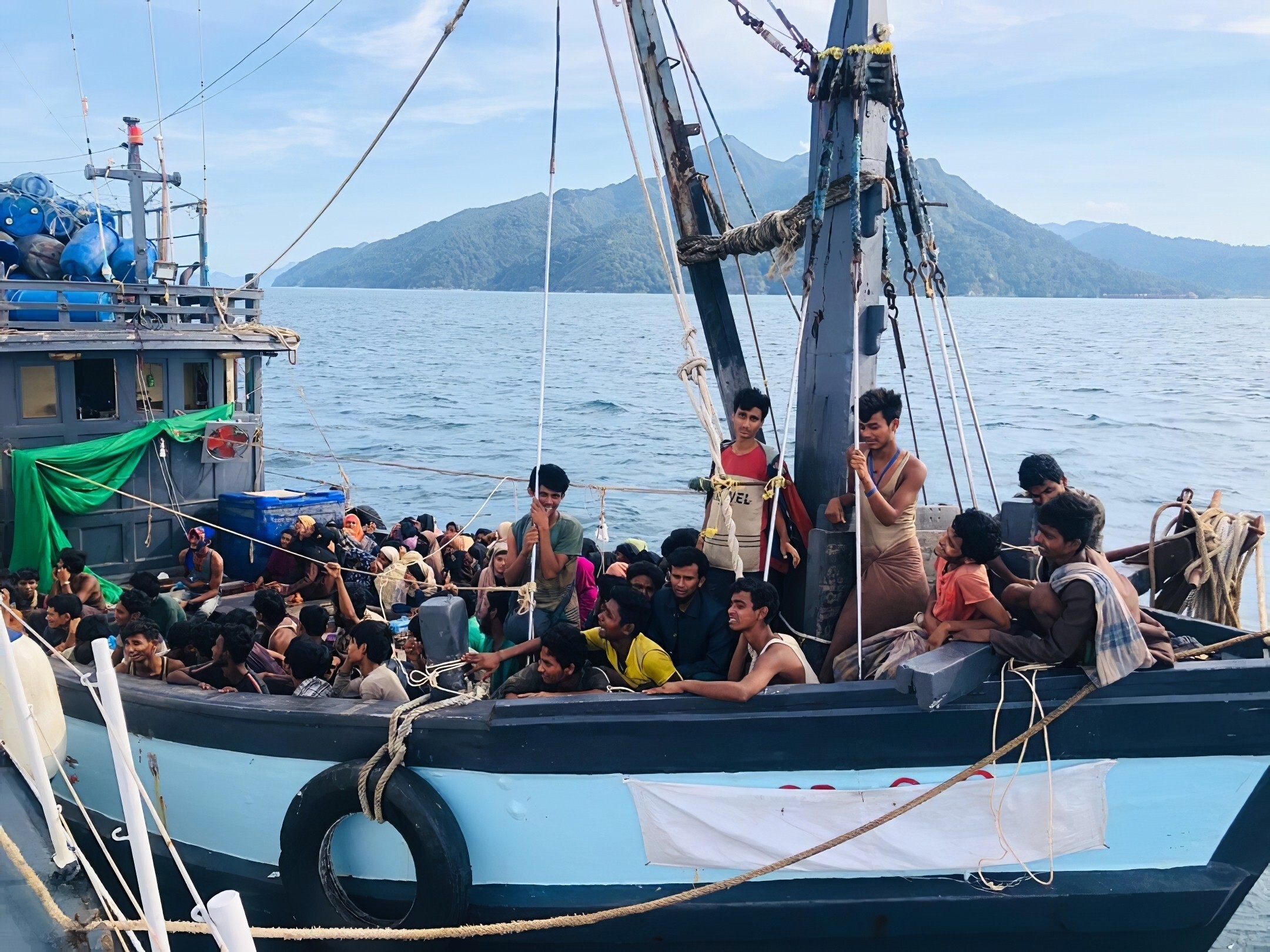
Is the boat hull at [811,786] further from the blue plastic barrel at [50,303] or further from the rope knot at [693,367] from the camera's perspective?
the blue plastic barrel at [50,303]

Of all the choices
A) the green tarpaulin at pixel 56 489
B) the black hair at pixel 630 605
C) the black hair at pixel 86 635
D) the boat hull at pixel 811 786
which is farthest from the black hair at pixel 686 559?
the green tarpaulin at pixel 56 489

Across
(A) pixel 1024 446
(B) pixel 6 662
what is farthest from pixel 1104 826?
(A) pixel 1024 446

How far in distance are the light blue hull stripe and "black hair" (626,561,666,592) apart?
1216mm

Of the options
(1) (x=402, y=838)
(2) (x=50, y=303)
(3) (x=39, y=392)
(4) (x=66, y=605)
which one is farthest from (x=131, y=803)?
(2) (x=50, y=303)

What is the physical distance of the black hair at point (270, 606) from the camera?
7.12 m

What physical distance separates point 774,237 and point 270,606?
4323 mm

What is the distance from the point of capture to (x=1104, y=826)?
4570 mm

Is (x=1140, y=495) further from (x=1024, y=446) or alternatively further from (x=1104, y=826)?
(x=1104, y=826)

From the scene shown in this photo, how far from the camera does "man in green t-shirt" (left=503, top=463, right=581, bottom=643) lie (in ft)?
19.1

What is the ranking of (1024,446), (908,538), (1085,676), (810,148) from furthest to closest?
(1024,446) → (810,148) → (908,538) → (1085,676)

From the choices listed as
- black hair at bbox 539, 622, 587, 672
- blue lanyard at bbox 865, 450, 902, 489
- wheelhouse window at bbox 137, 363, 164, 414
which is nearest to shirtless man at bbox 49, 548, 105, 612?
wheelhouse window at bbox 137, 363, 164, 414

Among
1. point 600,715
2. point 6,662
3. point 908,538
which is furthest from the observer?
point 908,538

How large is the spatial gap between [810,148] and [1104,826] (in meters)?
3.93

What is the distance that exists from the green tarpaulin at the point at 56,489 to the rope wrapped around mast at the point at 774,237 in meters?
7.05
